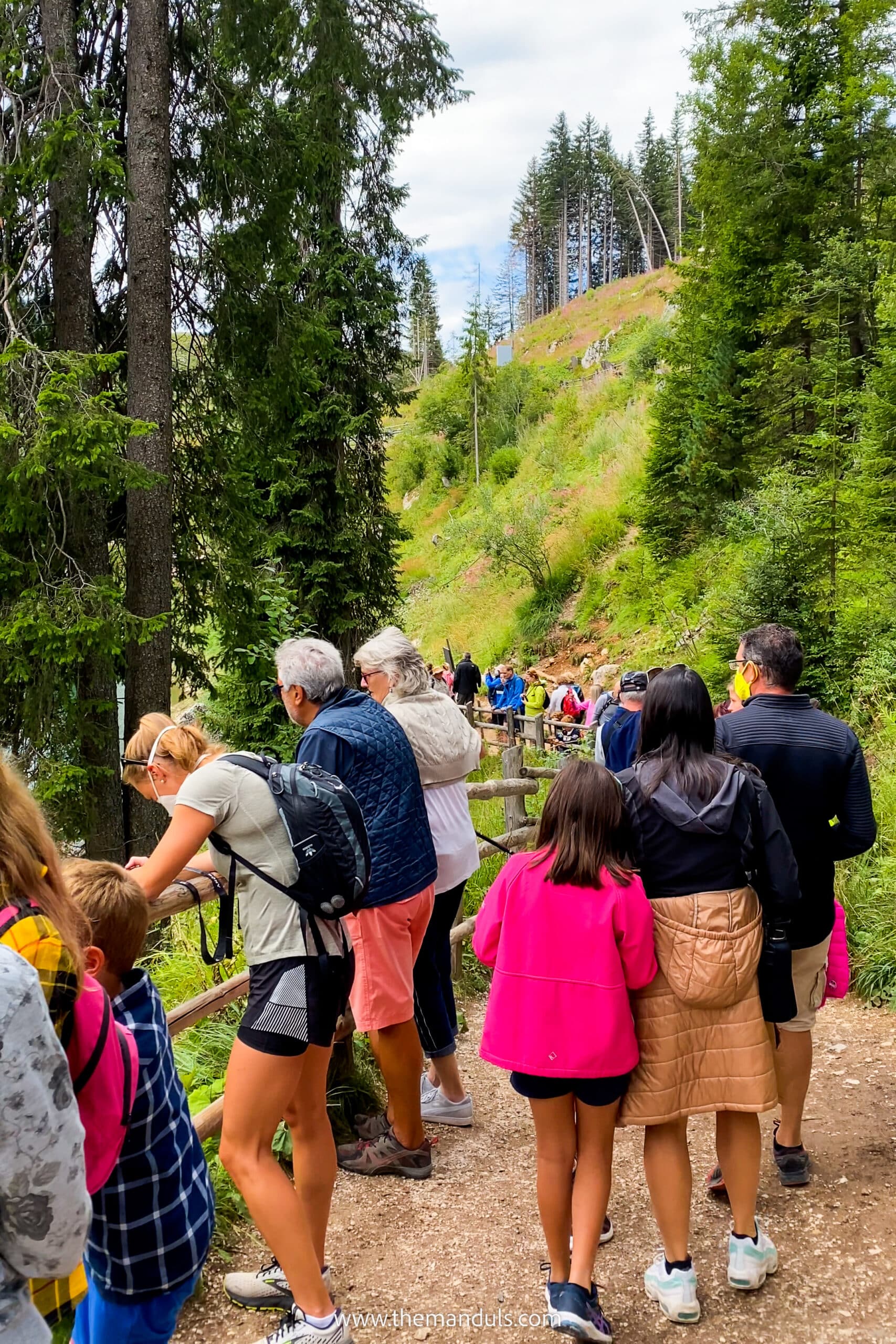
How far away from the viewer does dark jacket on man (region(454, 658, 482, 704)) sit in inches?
768

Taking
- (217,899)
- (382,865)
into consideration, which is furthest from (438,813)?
(217,899)

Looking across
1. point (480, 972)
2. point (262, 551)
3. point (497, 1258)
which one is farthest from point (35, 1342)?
point (262, 551)

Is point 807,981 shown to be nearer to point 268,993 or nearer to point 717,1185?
point 717,1185

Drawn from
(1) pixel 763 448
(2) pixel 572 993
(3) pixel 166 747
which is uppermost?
(1) pixel 763 448

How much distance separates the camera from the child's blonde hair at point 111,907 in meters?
1.94

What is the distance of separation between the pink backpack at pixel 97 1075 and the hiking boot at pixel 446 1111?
2704 mm

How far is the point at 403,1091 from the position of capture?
3635 mm

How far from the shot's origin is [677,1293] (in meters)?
2.89

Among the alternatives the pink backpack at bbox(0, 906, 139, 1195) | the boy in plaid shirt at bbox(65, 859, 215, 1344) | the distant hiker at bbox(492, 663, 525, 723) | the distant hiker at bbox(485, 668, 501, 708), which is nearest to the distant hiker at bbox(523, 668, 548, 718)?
the distant hiker at bbox(492, 663, 525, 723)

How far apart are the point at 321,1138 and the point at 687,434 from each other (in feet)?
62.0

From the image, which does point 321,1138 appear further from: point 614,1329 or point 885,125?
point 885,125

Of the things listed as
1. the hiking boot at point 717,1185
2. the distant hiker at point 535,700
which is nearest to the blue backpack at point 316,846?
the hiking boot at point 717,1185

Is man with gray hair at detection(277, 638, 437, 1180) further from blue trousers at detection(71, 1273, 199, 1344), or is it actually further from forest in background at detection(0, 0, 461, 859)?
forest in background at detection(0, 0, 461, 859)

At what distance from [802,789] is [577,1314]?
1.80 m
